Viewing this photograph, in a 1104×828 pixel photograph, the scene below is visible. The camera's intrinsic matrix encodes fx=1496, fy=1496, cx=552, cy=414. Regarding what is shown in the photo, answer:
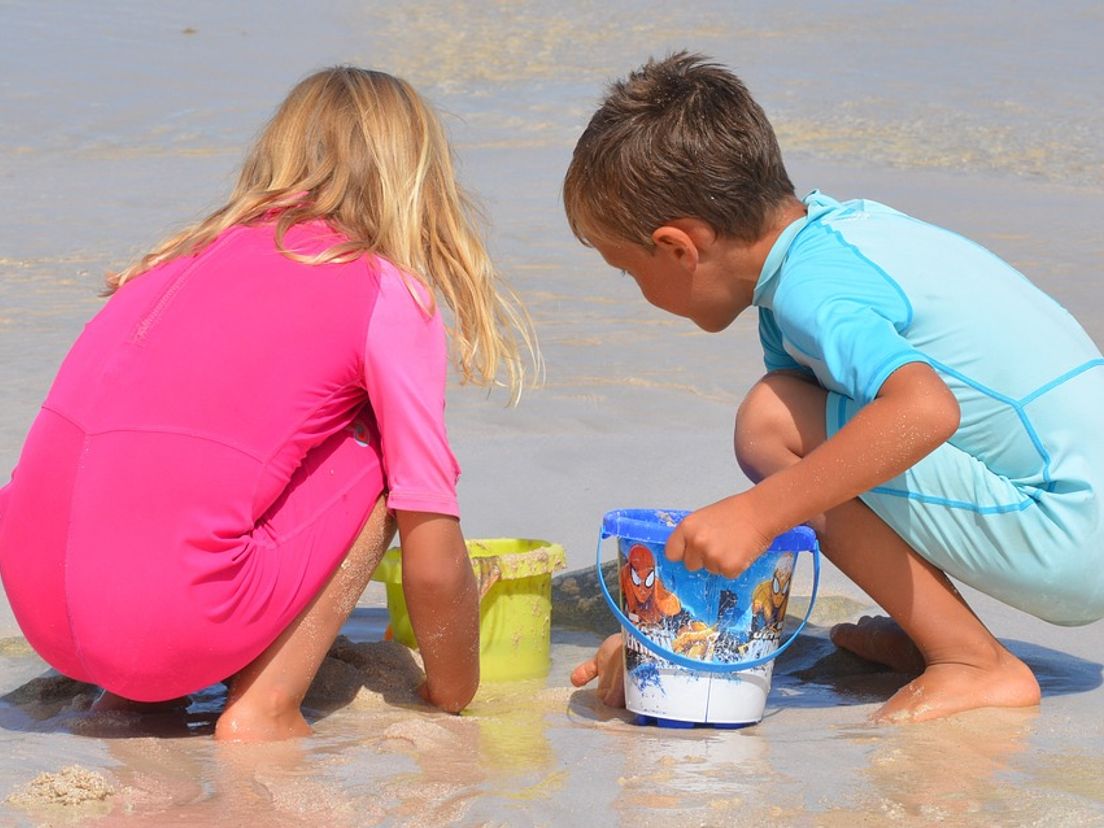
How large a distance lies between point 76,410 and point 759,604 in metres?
1.18

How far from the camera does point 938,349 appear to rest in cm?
266

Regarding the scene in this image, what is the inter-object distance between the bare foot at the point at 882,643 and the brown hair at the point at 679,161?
33.3 inches

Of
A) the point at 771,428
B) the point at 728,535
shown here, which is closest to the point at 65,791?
the point at 728,535

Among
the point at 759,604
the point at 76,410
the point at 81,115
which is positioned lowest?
the point at 81,115

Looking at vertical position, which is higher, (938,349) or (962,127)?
(938,349)

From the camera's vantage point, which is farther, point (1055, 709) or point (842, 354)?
point (1055, 709)

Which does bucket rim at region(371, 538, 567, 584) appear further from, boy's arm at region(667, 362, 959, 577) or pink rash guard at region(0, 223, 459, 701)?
boy's arm at region(667, 362, 959, 577)

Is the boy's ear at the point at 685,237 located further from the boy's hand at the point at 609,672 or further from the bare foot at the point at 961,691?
the bare foot at the point at 961,691

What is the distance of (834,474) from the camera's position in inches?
94.3

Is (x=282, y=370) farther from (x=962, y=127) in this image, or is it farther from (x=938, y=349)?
(x=962, y=127)

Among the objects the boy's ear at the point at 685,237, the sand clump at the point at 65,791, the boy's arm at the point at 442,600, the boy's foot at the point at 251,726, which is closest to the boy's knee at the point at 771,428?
the boy's ear at the point at 685,237

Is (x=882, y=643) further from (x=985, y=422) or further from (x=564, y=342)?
(x=564, y=342)

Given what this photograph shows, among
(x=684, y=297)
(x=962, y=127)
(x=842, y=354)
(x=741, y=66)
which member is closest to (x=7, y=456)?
(x=684, y=297)

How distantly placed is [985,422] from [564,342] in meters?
2.90
